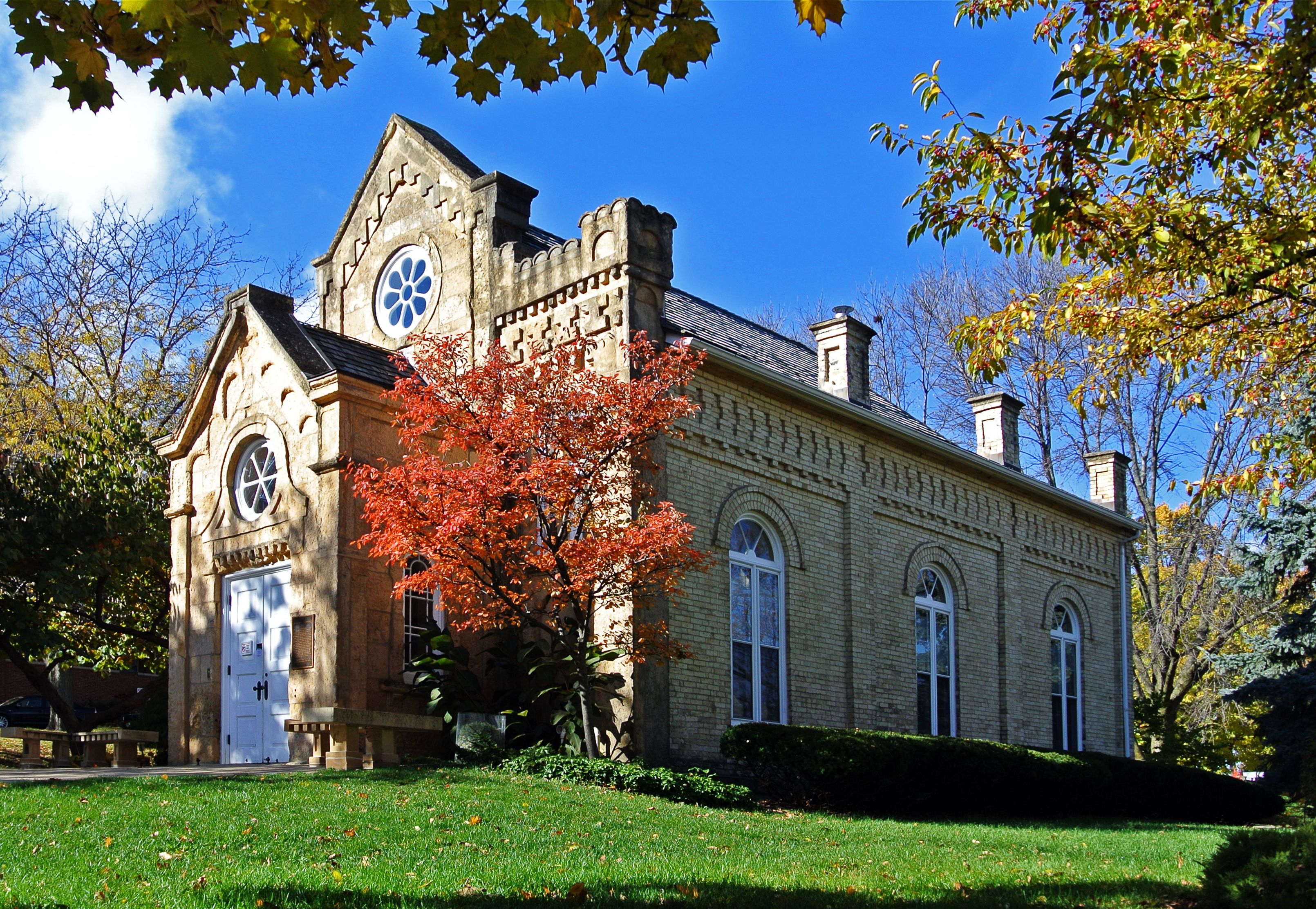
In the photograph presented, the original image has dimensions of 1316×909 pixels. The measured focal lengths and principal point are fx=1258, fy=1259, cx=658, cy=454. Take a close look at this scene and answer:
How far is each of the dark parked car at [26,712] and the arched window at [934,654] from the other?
22.4 metres

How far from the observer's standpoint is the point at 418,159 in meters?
19.4

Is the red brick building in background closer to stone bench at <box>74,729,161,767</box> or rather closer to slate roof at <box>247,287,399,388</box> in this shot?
stone bench at <box>74,729,161,767</box>

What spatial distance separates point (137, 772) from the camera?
1391cm

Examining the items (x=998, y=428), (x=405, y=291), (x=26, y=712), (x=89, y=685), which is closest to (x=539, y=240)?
(x=405, y=291)

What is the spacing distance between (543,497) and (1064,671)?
15093 mm

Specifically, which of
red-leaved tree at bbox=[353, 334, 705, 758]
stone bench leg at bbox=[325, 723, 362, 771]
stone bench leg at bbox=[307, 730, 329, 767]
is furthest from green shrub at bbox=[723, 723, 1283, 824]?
stone bench leg at bbox=[307, 730, 329, 767]

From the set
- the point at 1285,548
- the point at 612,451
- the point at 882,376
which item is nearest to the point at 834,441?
the point at 612,451

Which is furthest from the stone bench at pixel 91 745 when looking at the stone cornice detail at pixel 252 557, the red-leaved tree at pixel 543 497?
the red-leaved tree at pixel 543 497

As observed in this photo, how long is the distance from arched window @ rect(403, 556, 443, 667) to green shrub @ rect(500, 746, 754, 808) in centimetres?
247

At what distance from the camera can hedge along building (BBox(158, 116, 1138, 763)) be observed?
15.5 metres

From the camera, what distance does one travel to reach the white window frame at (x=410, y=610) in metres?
15.7

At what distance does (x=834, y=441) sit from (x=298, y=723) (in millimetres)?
9052

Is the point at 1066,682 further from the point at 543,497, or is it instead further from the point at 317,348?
the point at 317,348

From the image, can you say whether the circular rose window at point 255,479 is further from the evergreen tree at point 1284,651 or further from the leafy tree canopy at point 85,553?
the evergreen tree at point 1284,651
